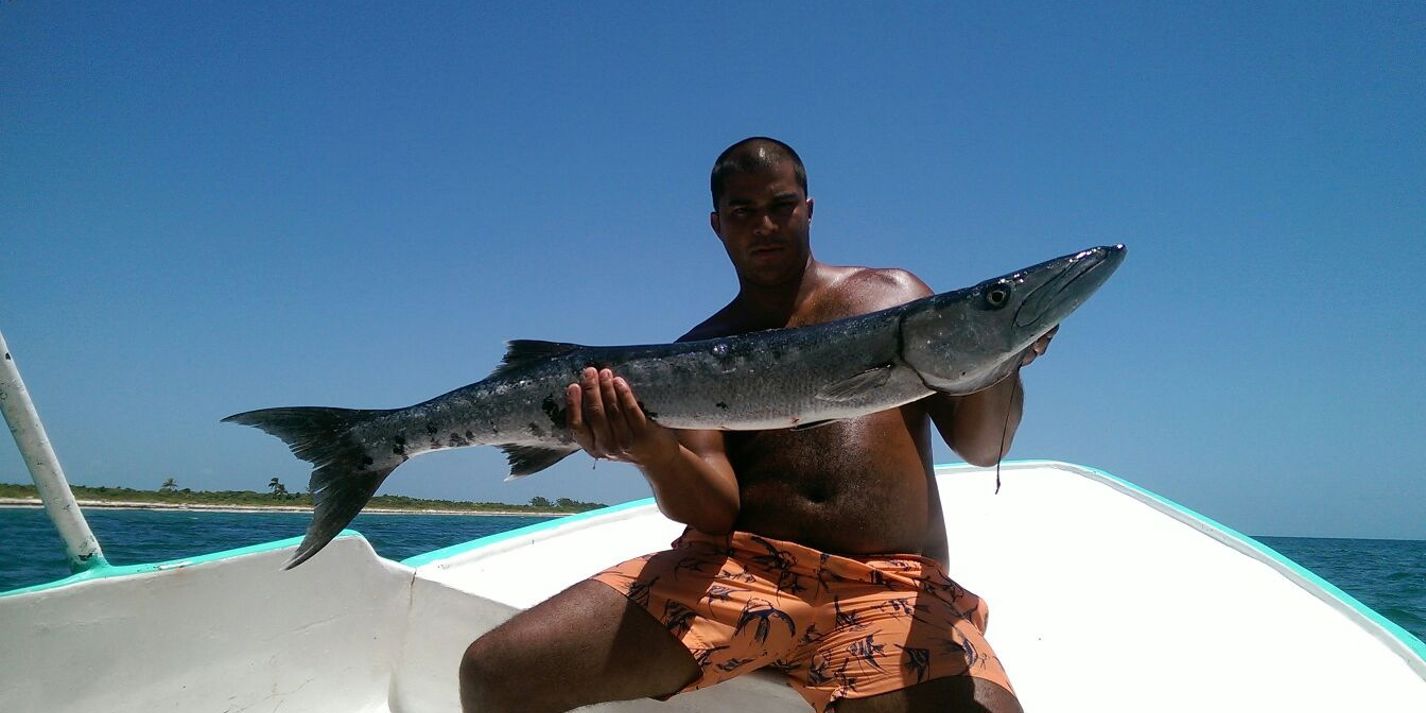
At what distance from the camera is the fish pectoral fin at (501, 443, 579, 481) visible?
3.19 meters

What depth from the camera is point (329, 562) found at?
364cm

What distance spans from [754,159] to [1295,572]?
4212 mm

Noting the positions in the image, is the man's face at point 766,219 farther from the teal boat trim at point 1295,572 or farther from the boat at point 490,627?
the teal boat trim at point 1295,572

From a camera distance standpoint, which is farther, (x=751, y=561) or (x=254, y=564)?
(x=254, y=564)

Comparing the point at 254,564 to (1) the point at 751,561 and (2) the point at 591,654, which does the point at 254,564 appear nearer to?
(2) the point at 591,654

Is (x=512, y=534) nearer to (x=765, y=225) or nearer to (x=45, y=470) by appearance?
(x=45, y=470)

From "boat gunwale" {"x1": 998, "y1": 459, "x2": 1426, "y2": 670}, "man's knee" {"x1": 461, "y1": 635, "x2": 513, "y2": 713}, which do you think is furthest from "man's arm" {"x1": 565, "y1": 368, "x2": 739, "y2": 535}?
"boat gunwale" {"x1": 998, "y1": 459, "x2": 1426, "y2": 670}

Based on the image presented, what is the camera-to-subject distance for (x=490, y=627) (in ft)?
12.3

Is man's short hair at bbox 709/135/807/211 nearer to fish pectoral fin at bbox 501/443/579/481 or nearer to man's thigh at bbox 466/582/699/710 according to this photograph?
fish pectoral fin at bbox 501/443/579/481

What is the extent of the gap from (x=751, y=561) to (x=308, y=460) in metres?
1.88

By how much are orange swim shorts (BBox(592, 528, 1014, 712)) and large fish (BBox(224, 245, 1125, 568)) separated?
571 millimetres

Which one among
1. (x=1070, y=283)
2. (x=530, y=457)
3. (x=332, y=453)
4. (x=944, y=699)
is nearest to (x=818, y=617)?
(x=944, y=699)

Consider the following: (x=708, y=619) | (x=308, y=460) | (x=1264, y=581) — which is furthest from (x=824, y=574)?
(x=1264, y=581)

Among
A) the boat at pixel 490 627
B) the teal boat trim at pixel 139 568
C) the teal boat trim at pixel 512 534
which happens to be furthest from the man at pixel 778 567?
the teal boat trim at pixel 512 534
